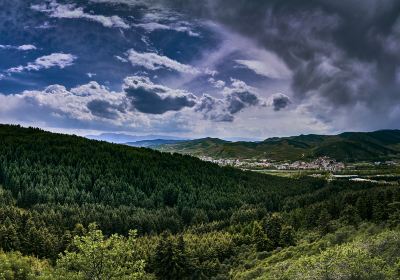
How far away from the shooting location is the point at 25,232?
5094 inches

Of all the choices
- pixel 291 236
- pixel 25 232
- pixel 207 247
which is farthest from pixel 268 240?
pixel 25 232

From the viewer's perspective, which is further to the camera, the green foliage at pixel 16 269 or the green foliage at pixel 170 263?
the green foliage at pixel 170 263

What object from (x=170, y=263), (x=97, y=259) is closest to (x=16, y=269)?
(x=170, y=263)

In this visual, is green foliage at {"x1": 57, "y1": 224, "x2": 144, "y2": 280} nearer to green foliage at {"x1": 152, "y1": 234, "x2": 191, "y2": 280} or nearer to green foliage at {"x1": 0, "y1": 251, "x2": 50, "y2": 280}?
green foliage at {"x1": 0, "y1": 251, "x2": 50, "y2": 280}

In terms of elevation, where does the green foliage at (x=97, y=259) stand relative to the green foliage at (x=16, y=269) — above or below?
above

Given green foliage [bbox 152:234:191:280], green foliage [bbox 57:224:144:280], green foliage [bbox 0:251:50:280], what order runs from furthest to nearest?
green foliage [bbox 152:234:191:280] < green foliage [bbox 0:251:50:280] < green foliage [bbox 57:224:144:280]

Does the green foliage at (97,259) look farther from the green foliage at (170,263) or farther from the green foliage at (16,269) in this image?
the green foliage at (170,263)

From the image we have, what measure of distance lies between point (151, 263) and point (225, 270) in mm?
20930

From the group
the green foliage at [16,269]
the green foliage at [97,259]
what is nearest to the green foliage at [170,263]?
the green foliage at [16,269]

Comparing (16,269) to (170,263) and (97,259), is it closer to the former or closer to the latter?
(170,263)

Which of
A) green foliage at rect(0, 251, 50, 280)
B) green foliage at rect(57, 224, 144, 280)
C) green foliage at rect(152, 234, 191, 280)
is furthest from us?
green foliage at rect(152, 234, 191, 280)

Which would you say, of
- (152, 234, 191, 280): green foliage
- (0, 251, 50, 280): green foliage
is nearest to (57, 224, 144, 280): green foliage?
(0, 251, 50, 280): green foliage

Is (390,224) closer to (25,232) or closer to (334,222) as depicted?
(334,222)

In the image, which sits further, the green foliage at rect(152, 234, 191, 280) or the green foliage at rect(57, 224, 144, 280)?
the green foliage at rect(152, 234, 191, 280)
